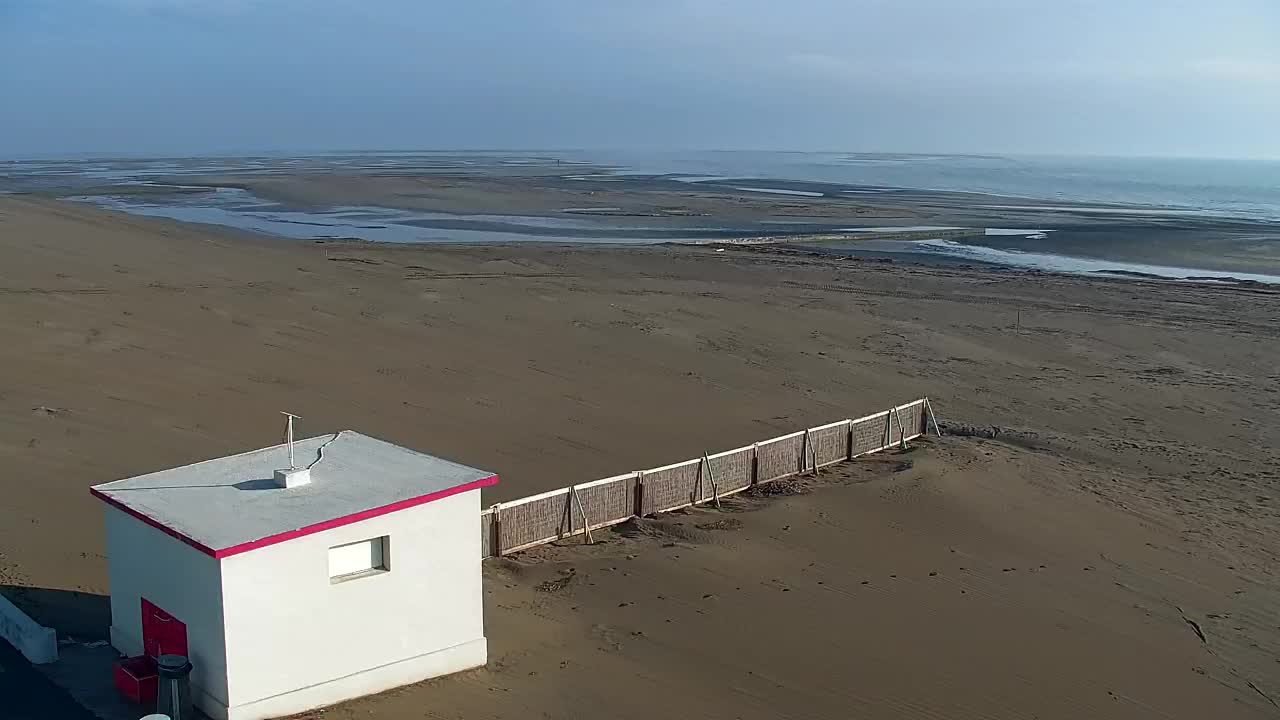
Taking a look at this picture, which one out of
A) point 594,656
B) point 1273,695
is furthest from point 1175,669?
point 594,656

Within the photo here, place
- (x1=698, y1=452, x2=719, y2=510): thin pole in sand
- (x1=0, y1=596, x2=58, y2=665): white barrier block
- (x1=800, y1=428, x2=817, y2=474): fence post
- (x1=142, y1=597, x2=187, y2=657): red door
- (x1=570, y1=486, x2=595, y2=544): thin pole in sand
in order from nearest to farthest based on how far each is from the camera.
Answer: (x1=142, y1=597, x2=187, y2=657): red door, (x1=0, y1=596, x2=58, y2=665): white barrier block, (x1=570, y1=486, x2=595, y2=544): thin pole in sand, (x1=698, y1=452, x2=719, y2=510): thin pole in sand, (x1=800, y1=428, x2=817, y2=474): fence post

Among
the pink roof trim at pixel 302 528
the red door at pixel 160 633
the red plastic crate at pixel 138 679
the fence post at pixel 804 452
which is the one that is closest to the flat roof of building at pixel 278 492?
the pink roof trim at pixel 302 528

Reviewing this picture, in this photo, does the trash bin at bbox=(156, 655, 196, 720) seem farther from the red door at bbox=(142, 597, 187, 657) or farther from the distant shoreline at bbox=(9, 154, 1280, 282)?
the distant shoreline at bbox=(9, 154, 1280, 282)

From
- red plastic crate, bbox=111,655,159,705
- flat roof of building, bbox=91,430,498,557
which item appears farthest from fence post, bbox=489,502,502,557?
red plastic crate, bbox=111,655,159,705

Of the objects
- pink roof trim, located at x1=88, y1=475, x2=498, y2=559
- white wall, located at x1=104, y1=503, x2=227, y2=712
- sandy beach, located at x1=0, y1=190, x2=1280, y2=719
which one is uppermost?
pink roof trim, located at x1=88, y1=475, x2=498, y2=559

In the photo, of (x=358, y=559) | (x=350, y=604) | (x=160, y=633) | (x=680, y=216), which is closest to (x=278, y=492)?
(x=358, y=559)

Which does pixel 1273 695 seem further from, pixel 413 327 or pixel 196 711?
pixel 413 327

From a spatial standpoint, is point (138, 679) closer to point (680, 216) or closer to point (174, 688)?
point (174, 688)
